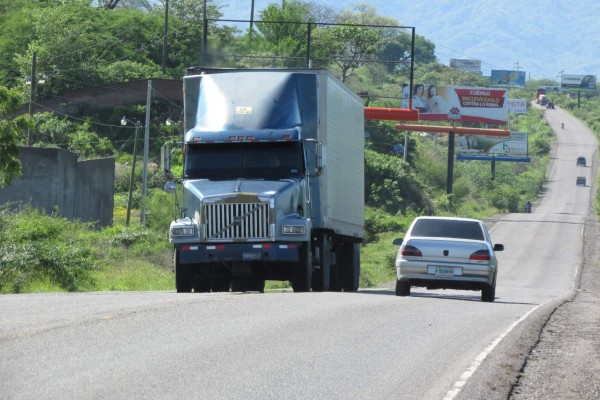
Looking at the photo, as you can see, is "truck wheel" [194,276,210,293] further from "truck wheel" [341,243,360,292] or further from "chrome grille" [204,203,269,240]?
"truck wheel" [341,243,360,292]

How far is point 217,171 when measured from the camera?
23.0 m

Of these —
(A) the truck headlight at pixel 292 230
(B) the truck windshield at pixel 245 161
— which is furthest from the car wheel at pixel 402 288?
(B) the truck windshield at pixel 245 161

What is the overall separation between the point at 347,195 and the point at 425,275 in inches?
189

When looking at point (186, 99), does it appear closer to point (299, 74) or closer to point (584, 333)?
point (299, 74)

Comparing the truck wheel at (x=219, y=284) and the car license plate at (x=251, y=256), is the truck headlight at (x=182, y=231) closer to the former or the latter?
the car license plate at (x=251, y=256)

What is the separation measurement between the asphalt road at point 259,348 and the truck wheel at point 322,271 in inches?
140

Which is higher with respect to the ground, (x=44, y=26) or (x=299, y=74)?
(x=44, y=26)

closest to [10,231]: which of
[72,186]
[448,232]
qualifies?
[72,186]

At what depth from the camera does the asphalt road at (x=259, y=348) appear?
33.2 feet

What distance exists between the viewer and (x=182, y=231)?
73.7 feet

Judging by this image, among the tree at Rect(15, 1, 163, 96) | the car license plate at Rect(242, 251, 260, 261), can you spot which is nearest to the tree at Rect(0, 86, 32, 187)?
the car license plate at Rect(242, 251, 260, 261)

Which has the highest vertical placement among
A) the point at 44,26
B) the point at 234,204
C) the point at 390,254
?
the point at 44,26

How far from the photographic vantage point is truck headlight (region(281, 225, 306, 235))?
22.3 m

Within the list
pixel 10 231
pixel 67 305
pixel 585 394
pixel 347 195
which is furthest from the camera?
pixel 10 231
